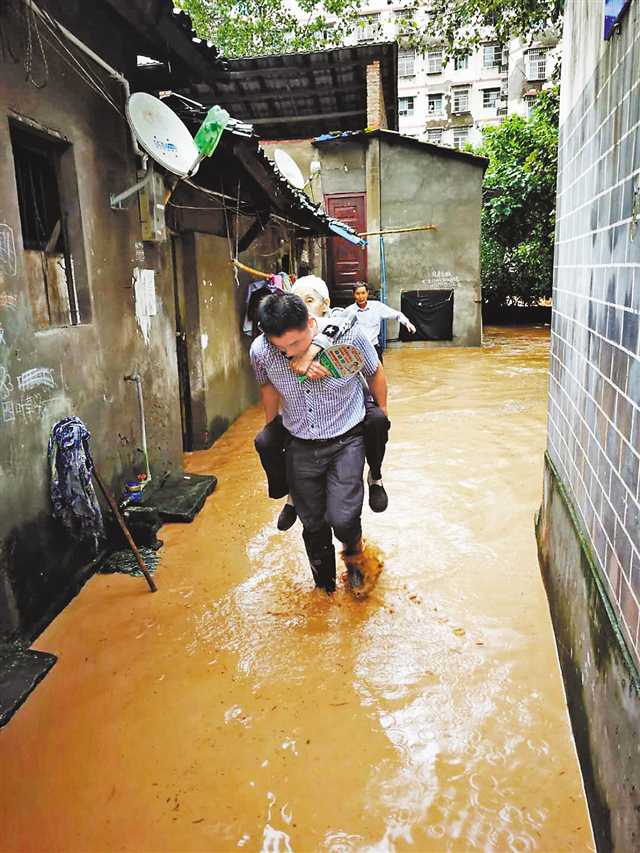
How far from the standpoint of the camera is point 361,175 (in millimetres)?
16406

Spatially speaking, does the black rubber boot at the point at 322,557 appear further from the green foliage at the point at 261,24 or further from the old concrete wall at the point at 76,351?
the green foliage at the point at 261,24

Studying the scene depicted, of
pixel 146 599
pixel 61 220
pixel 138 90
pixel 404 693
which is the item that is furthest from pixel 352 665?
pixel 138 90

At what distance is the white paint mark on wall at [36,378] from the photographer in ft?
12.2

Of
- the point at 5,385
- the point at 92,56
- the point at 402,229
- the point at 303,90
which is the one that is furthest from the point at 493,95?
the point at 5,385

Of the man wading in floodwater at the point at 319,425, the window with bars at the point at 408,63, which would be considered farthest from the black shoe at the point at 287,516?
the window with bars at the point at 408,63

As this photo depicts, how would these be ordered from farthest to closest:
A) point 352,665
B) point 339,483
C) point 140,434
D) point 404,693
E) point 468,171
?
point 468,171 < point 140,434 < point 339,483 < point 352,665 < point 404,693

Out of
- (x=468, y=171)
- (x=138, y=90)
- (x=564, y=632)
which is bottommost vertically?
(x=564, y=632)

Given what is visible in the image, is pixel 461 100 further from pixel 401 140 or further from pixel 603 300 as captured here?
pixel 603 300

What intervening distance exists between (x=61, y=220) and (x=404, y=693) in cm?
394

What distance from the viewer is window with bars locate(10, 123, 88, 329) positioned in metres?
4.18

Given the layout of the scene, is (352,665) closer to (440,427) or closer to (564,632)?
(564,632)

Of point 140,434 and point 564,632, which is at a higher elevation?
point 140,434

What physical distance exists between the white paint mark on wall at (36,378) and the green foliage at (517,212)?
1852 cm

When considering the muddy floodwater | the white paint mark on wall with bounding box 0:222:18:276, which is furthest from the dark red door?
the white paint mark on wall with bounding box 0:222:18:276
